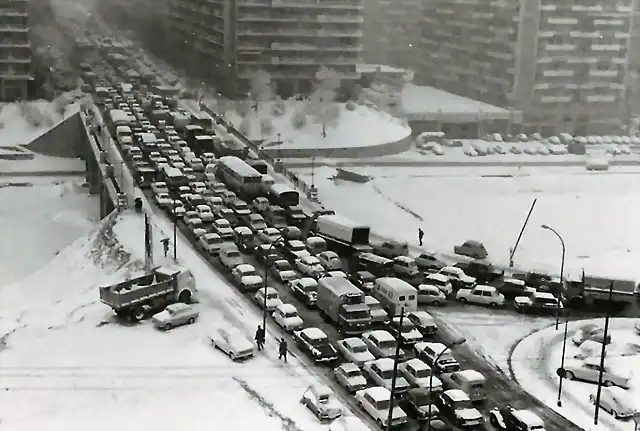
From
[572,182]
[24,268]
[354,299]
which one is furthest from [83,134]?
[354,299]

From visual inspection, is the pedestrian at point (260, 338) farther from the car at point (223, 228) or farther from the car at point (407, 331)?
the car at point (223, 228)

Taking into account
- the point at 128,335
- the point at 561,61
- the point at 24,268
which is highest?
the point at 561,61

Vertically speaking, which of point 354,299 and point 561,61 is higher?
point 561,61

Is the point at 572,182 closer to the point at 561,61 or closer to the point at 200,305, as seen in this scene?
the point at 561,61

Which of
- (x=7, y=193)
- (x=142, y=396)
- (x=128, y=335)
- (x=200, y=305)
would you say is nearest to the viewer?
(x=142, y=396)

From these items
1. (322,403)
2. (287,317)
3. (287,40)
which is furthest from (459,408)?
(287,40)

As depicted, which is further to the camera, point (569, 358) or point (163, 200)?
point (163, 200)

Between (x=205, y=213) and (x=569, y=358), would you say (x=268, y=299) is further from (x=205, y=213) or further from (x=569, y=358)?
(x=205, y=213)
